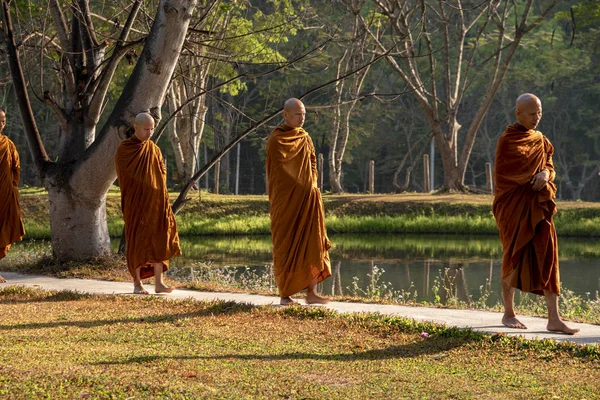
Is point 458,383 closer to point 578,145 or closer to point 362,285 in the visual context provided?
point 362,285

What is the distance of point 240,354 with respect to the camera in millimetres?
7191

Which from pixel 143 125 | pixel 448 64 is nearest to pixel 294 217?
pixel 143 125

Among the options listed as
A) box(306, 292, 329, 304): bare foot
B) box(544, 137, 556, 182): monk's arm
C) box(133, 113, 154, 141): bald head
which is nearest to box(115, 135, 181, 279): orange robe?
box(133, 113, 154, 141): bald head

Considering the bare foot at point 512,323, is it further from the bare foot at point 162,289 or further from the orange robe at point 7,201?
the orange robe at point 7,201

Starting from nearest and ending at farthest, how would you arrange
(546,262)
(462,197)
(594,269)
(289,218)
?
(546,262), (289,218), (594,269), (462,197)

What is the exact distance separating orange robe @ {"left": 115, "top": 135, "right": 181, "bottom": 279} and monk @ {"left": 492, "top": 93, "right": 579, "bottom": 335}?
400 cm

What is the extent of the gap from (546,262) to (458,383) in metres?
2.14

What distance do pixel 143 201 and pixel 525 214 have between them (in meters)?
4.44

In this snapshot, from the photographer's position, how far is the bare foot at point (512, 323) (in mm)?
8148

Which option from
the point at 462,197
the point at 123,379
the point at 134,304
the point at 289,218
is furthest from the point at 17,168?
the point at 462,197

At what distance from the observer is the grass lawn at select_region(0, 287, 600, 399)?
5.88 meters

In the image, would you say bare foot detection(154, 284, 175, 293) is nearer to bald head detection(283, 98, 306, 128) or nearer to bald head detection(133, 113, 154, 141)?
bald head detection(133, 113, 154, 141)

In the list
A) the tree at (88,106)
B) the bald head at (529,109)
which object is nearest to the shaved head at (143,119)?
the tree at (88,106)

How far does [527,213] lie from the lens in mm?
8055
